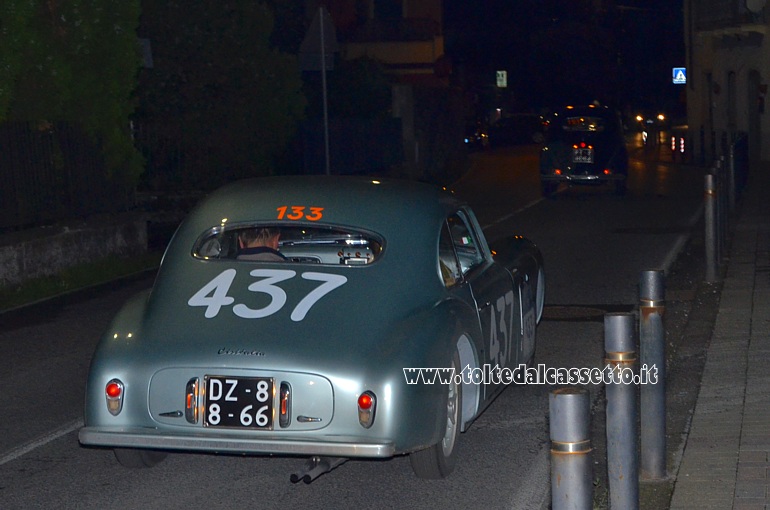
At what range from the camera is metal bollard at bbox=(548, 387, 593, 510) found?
13.0ft

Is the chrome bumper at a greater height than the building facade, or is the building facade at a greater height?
the building facade

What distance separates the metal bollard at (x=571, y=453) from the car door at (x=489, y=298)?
8.57 ft

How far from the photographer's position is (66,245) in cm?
1488

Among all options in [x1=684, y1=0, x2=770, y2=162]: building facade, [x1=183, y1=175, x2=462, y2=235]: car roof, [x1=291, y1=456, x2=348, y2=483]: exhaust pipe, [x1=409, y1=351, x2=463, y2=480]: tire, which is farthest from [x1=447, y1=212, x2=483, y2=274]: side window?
[x1=684, y1=0, x2=770, y2=162]: building facade

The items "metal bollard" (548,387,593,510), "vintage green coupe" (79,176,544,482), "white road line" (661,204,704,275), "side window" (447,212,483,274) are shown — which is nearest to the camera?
"metal bollard" (548,387,593,510)

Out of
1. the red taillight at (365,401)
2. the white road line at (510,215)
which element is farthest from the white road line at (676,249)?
the red taillight at (365,401)

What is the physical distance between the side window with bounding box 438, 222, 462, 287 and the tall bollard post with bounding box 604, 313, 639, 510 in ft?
4.87

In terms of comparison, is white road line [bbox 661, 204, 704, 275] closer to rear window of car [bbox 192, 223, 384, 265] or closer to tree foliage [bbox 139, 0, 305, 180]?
rear window of car [bbox 192, 223, 384, 265]

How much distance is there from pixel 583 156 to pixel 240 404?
19.9 m

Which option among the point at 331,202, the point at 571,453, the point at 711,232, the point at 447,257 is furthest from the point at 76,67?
the point at 571,453

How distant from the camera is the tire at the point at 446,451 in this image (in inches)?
239

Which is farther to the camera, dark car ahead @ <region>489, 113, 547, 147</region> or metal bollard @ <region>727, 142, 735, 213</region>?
dark car ahead @ <region>489, 113, 547, 147</region>

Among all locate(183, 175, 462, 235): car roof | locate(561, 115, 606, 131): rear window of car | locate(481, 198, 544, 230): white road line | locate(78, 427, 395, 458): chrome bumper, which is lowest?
locate(481, 198, 544, 230): white road line

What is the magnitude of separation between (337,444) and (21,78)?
35.9 ft
